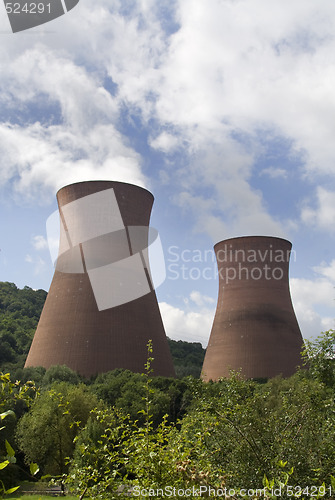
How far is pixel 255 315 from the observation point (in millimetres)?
20453

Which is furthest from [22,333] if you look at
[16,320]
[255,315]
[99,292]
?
[255,315]

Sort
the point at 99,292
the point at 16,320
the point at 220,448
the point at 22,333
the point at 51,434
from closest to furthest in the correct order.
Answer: the point at 220,448 < the point at 51,434 < the point at 99,292 < the point at 22,333 < the point at 16,320

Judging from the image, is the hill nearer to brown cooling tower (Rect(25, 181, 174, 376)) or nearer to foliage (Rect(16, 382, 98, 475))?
brown cooling tower (Rect(25, 181, 174, 376))

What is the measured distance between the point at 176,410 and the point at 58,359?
5634mm

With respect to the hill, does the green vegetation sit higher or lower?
lower

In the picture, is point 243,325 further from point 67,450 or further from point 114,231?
point 67,450

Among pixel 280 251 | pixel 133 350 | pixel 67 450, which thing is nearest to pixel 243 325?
pixel 280 251

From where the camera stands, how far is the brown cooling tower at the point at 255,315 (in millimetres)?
20156

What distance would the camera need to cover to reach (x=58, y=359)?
17859 mm

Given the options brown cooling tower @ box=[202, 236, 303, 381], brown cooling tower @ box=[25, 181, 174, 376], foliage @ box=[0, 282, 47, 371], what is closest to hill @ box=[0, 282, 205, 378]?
foliage @ box=[0, 282, 47, 371]

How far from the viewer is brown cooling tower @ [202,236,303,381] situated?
20156 mm

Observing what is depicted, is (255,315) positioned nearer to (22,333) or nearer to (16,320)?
(22,333)

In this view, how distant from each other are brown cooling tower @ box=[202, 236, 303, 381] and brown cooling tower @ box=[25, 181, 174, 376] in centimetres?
334

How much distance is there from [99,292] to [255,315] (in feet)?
22.6
